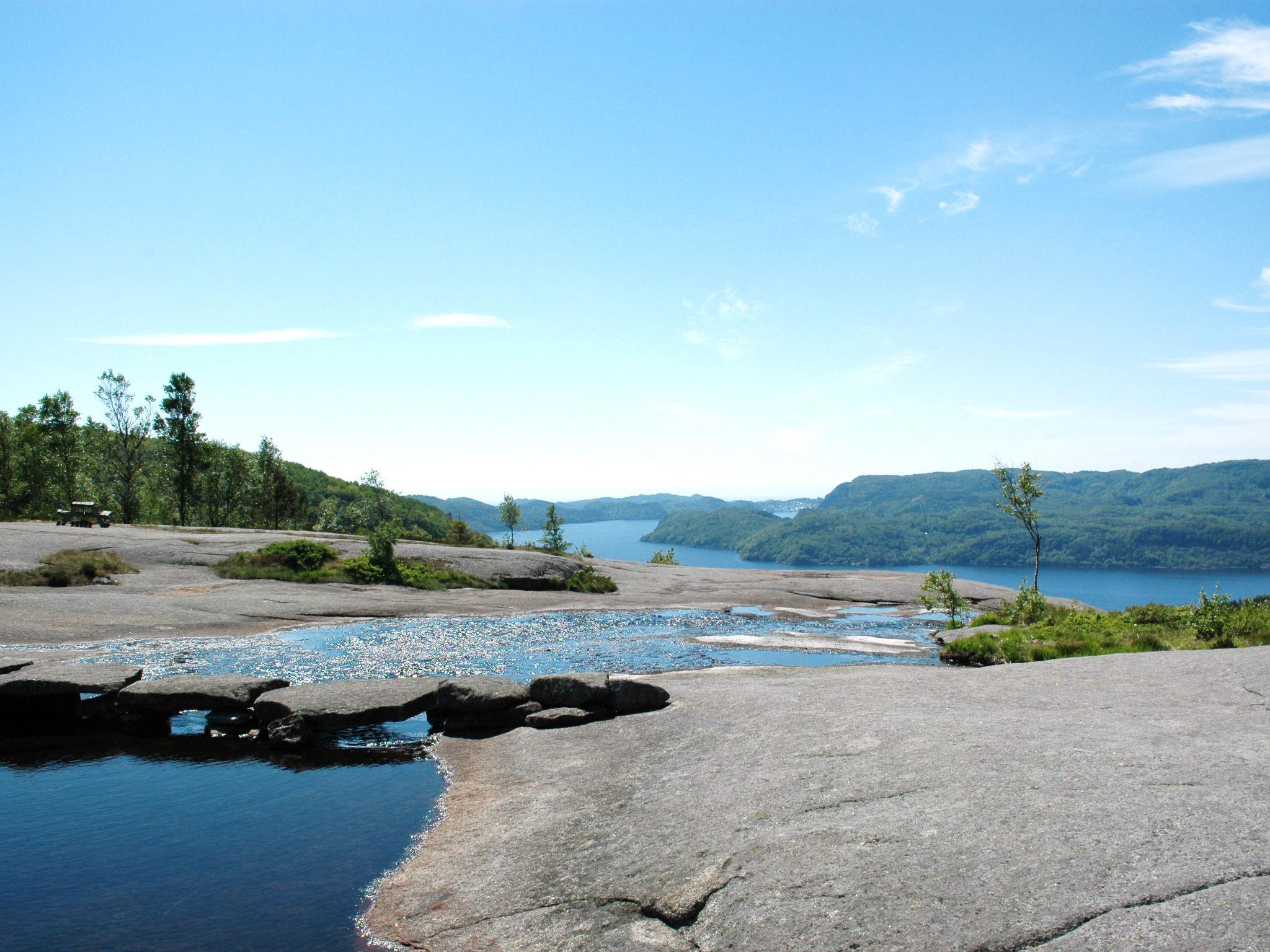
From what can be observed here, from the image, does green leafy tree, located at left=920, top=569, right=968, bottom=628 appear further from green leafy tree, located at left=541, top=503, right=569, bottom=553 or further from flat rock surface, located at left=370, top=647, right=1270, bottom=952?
green leafy tree, located at left=541, top=503, right=569, bottom=553

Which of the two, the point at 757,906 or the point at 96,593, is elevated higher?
the point at 96,593

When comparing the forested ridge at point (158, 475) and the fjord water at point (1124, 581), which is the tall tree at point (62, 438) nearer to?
the forested ridge at point (158, 475)

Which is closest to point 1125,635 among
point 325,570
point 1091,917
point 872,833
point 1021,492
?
point 872,833

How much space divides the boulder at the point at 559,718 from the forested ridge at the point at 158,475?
51715 millimetres

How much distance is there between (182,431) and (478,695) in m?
74.4

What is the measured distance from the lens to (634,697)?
15.9 m

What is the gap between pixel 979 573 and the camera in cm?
18512

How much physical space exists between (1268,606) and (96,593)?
43604 mm

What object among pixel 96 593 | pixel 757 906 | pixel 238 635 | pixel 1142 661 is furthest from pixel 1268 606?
pixel 96 593

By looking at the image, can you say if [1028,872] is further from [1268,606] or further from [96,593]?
[96,593]

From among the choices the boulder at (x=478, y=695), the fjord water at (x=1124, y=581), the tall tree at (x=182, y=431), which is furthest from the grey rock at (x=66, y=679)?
the fjord water at (x=1124, y=581)

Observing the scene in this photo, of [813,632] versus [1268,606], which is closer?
[1268,606]

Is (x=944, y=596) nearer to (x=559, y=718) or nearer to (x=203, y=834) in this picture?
(x=559, y=718)

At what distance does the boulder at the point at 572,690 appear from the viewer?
1603 centimetres
